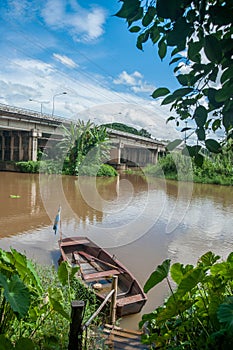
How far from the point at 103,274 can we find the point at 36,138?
16945 mm

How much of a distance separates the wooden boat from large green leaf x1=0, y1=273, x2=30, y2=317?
279 cm

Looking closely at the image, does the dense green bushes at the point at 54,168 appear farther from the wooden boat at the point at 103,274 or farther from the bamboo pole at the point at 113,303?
the bamboo pole at the point at 113,303

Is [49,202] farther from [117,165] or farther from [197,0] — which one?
[117,165]

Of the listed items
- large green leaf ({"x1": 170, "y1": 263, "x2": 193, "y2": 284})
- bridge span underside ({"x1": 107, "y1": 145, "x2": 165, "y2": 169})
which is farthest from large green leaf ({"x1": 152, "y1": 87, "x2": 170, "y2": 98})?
bridge span underside ({"x1": 107, "y1": 145, "x2": 165, "y2": 169})

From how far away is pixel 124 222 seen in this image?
32.6 ft

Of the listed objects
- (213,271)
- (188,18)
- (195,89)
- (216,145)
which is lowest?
(213,271)

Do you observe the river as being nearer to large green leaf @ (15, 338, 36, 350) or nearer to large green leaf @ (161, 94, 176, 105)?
large green leaf @ (15, 338, 36, 350)

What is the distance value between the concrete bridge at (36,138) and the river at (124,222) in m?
3.76

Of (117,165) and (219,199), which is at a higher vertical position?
(117,165)

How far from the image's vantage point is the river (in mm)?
6910

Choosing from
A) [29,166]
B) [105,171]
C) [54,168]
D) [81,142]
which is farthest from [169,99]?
[105,171]

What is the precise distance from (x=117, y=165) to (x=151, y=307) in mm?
22002

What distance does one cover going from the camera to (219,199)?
16.3 meters

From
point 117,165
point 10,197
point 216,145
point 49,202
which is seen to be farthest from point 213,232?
point 117,165
